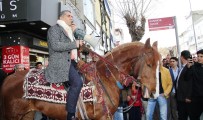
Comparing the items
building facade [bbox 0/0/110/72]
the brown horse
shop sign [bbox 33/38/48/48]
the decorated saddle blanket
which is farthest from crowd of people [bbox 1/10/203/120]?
shop sign [bbox 33/38/48/48]

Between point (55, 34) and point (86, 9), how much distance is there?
55.7 ft

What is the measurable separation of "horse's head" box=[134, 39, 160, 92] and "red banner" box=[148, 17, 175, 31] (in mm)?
6481

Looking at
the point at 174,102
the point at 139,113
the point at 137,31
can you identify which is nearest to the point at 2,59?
the point at 139,113

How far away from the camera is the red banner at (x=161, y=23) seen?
11.3 metres

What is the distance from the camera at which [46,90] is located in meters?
5.05

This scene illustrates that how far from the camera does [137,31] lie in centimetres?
1964

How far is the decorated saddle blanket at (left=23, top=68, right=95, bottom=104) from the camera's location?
4.97 m

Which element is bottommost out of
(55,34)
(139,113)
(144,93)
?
(139,113)

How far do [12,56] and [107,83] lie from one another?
7739mm

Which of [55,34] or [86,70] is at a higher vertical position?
[55,34]

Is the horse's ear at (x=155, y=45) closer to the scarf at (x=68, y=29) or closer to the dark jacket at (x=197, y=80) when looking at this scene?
the scarf at (x=68, y=29)

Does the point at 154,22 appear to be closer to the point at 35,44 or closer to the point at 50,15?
the point at 50,15

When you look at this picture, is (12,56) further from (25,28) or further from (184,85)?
(184,85)

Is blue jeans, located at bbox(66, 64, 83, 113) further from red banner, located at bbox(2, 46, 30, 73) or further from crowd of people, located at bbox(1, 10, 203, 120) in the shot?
red banner, located at bbox(2, 46, 30, 73)
